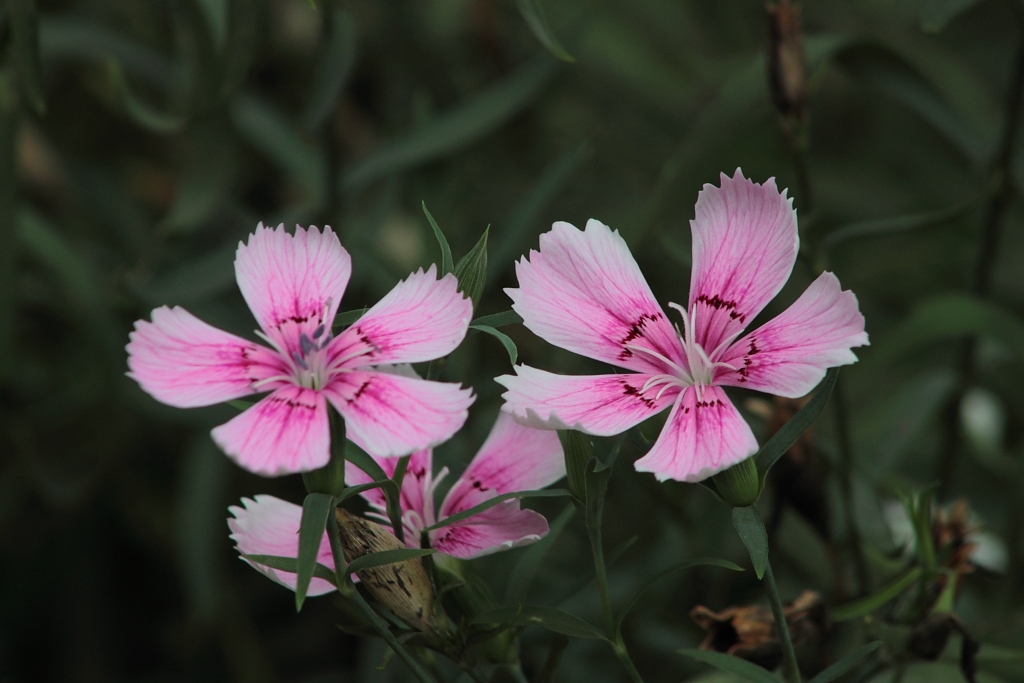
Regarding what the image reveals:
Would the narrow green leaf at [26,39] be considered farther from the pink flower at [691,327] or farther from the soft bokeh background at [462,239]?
the pink flower at [691,327]

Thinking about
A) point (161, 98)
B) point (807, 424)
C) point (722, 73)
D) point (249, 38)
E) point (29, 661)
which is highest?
point (161, 98)

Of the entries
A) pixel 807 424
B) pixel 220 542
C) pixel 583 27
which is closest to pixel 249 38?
pixel 583 27

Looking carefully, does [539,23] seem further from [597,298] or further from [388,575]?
[388,575]

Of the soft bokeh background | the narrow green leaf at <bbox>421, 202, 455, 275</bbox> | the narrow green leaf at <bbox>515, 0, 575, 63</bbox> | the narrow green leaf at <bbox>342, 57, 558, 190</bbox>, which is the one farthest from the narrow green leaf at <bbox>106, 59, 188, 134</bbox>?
the narrow green leaf at <bbox>421, 202, 455, 275</bbox>

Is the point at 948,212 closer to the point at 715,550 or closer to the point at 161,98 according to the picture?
the point at 715,550

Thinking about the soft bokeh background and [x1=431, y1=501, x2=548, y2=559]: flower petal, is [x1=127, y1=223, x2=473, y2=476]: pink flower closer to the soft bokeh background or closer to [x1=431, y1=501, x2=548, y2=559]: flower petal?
[x1=431, y1=501, x2=548, y2=559]: flower petal

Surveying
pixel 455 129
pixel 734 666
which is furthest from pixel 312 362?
pixel 455 129

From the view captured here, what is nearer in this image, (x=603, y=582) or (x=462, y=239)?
(x=603, y=582)
